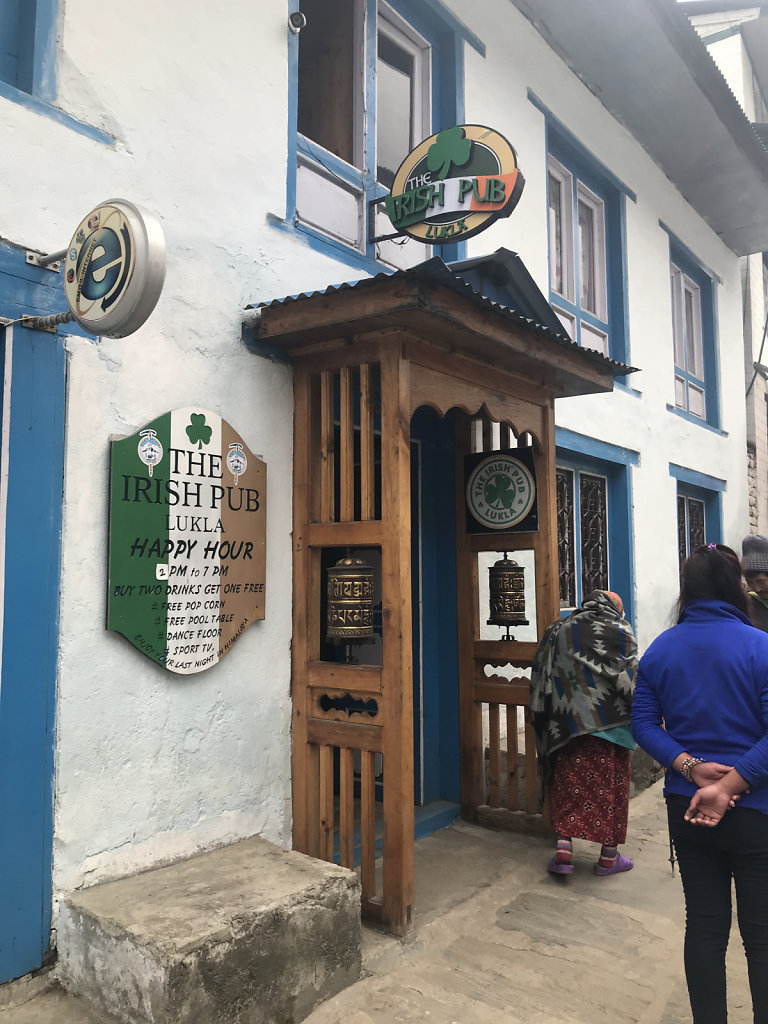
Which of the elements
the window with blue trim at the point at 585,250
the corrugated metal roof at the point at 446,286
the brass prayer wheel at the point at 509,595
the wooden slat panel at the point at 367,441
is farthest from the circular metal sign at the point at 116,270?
the window with blue trim at the point at 585,250

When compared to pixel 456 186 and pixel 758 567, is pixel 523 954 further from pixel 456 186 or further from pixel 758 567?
pixel 456 186

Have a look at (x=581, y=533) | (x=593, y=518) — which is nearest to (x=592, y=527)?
(x=593, y=518)

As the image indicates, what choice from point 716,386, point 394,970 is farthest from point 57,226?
point 716,386

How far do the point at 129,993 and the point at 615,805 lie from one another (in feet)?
8.95

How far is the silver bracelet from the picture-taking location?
100 inches

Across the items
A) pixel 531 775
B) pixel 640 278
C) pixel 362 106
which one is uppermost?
pixel 640 278

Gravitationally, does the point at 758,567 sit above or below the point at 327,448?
below

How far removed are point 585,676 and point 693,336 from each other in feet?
25.8

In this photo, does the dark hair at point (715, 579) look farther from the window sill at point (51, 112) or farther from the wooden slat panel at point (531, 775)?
the window sill at point (51, 112)

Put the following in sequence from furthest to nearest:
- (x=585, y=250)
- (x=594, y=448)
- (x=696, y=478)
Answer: (x=696, y=478) → (x=585, y=250) → (x=594, y=448)

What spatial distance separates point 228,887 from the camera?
310 cm

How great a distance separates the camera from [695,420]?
996 centimetres

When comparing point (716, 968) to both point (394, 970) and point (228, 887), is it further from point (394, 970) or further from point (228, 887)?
point (228, 887)

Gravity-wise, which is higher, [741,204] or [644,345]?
[741,204]
